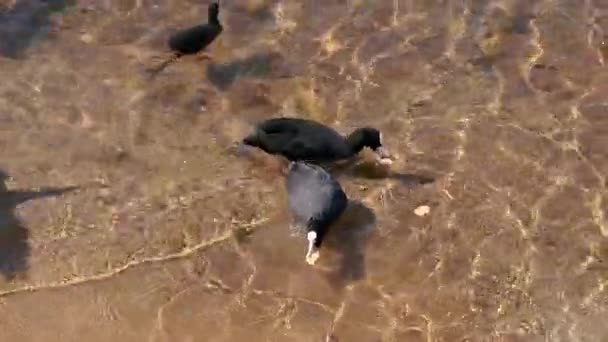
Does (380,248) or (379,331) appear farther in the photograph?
(380,248)

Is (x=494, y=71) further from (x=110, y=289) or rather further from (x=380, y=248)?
(x=110, y=289)

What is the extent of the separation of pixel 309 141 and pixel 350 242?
820mm

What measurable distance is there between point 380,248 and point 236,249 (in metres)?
0.97

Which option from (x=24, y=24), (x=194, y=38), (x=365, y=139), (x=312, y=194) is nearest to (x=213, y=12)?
(x=194, y=38)

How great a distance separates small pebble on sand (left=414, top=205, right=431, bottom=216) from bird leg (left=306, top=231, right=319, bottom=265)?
810mm

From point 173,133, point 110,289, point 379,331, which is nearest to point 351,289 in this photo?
point 379,331

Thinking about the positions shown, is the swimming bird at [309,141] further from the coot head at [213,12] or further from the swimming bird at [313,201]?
the coot head at [213,12]

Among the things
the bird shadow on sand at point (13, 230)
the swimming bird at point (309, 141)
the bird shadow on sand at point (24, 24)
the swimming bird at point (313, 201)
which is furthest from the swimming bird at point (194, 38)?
the swimming bird at point (313, 201)

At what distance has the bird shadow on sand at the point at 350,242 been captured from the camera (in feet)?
19.6

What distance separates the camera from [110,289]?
19.2 ft

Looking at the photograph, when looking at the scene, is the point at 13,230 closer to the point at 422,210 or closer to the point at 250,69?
the point at 250,69

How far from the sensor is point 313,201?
6004 millimetres

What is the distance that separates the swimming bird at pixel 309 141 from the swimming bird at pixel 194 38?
143cm

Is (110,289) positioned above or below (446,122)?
below
